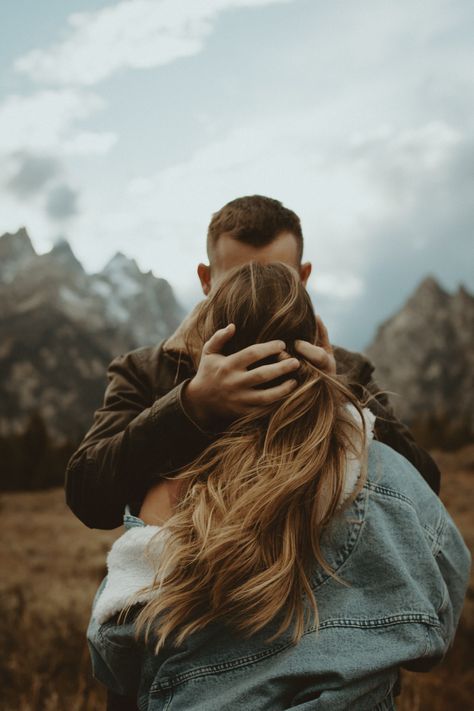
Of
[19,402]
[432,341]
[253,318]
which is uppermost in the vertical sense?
[253,318]

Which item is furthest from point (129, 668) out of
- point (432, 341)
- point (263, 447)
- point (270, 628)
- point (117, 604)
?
point (432, 341)

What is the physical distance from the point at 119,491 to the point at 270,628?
0.61m

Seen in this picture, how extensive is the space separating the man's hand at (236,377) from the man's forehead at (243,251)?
1.03 meters

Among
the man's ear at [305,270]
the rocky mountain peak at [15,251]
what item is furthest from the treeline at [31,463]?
the rocky mountain peak at [15,251]

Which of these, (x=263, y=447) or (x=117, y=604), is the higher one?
(x=263, y=447)

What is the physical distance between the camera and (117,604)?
1.34 meters

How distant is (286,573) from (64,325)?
118146 millimetres

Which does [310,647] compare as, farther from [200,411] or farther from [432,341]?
[432,341]

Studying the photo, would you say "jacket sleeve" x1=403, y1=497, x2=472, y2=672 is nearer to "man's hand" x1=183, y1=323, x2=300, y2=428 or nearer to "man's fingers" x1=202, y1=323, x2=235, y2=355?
"man's hand" x1=183, y1=323, x2=300, y2=428

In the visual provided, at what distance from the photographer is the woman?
120 cm

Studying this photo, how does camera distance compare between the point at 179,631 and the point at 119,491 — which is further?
the point at 119,491

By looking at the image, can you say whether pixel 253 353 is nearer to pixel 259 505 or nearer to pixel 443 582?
pixel 259 505

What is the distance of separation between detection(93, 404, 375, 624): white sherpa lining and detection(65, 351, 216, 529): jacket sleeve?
8.3 inches

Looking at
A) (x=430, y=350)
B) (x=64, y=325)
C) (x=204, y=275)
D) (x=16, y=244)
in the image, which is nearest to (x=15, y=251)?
(x=16, y=244)
